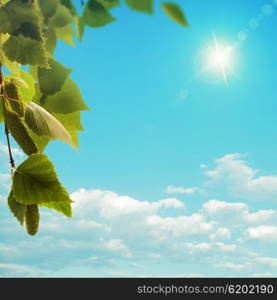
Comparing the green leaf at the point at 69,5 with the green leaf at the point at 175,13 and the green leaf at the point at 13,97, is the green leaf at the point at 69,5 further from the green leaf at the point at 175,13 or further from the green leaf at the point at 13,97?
the green leaf at the point at 175,13

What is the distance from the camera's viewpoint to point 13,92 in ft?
4.88

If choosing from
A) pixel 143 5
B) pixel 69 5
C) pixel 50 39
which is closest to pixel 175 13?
pixel 143 5

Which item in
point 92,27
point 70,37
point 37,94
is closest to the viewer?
point 92,27

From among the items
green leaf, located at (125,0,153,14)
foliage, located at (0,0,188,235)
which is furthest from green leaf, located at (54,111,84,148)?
green leaf, located at (125,0,153,14)

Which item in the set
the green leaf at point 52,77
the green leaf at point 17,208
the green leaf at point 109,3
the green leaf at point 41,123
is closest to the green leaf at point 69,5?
the green leaf at point 109,3

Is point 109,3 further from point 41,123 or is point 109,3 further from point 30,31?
point 41,123

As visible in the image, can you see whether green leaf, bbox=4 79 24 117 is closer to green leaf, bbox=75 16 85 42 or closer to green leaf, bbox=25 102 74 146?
green leaf, bbox=25 102 74 146

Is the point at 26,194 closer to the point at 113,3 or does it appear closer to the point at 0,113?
the point at 0,113

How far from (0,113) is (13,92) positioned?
0.53 ft

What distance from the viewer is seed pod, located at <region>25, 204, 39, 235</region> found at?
1.38 meters

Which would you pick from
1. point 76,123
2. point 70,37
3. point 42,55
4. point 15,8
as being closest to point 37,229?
point 76,123

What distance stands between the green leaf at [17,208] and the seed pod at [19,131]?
0.15 metres

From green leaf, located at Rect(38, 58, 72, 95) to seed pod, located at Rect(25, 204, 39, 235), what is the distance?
42cm

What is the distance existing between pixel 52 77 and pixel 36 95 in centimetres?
9
